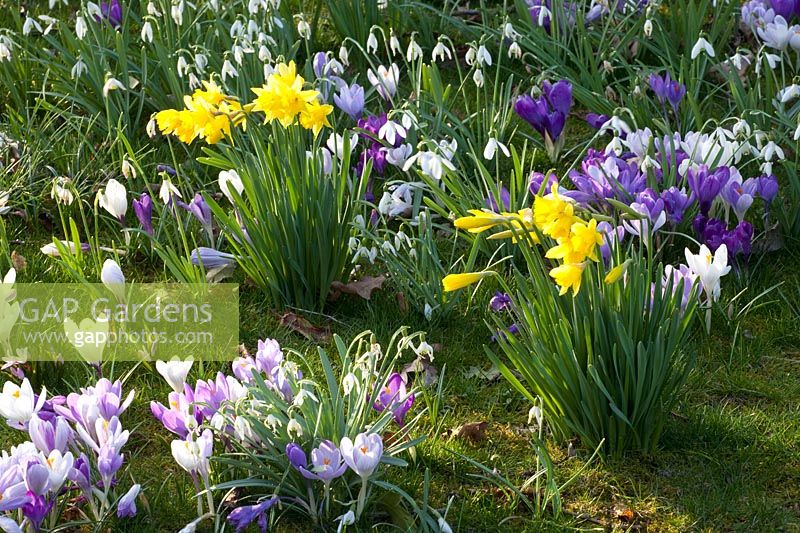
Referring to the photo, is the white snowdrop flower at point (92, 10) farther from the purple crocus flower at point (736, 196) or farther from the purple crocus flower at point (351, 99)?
the purple crocus flower at point (736, 196)

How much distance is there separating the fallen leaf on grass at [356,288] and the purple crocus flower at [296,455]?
101cm

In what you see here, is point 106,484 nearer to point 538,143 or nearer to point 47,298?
point 47,298

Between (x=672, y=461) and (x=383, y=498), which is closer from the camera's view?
(x=383, y=498)

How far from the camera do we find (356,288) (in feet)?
11.0

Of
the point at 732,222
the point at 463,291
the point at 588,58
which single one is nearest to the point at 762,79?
the point at 588,58

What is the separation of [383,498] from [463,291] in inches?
38.5

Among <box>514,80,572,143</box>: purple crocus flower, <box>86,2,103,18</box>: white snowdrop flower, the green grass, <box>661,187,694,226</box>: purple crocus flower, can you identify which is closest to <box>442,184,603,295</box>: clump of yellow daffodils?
the green grass

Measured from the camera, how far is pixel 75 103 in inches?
167

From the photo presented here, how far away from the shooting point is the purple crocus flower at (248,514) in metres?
2.39

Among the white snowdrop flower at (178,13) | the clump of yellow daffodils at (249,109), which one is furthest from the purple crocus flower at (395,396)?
the white snowdrop flower at (178,13)

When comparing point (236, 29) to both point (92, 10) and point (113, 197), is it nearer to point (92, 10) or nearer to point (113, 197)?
point (92, 10)

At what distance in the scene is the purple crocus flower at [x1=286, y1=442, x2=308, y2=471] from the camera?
2.34 meters

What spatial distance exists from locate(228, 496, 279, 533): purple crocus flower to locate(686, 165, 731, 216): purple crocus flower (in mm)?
1778

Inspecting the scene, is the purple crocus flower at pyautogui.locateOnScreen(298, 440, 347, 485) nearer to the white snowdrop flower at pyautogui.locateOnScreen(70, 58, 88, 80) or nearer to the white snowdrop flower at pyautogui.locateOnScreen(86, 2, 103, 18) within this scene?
the white snowdrop flower at pyautogui.locateOnScreen(70, 58, 88, 80)
